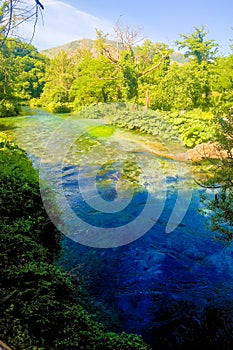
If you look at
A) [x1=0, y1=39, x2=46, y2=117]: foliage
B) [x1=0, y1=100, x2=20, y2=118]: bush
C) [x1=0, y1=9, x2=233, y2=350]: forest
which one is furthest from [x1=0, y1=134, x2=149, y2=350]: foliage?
[x1=0, y1=39, x2=46, y2=117]: foliage

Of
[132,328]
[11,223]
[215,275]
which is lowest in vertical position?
Answer: [132,328]

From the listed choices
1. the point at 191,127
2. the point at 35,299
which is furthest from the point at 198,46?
the point at 35,299

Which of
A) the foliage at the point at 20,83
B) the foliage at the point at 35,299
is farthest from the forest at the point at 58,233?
A: the foliage at the point at 20,83

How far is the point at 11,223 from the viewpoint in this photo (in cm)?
528

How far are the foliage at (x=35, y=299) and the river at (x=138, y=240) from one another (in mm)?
654

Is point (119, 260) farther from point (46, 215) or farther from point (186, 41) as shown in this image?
point (186, 41)

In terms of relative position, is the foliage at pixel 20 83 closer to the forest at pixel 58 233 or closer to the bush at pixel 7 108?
the bush at pixel 7 108

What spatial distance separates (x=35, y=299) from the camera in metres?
3.54

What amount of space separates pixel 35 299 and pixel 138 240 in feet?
11.0

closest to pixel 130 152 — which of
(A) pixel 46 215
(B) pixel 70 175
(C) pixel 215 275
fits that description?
(B) pixel 70 175

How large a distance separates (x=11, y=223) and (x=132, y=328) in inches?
104

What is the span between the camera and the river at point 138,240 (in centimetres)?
464

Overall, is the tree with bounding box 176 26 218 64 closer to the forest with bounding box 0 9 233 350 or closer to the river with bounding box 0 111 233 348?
the forest with bounding box 0 9 233 350

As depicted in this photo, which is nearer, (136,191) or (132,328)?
A: (132,328)
